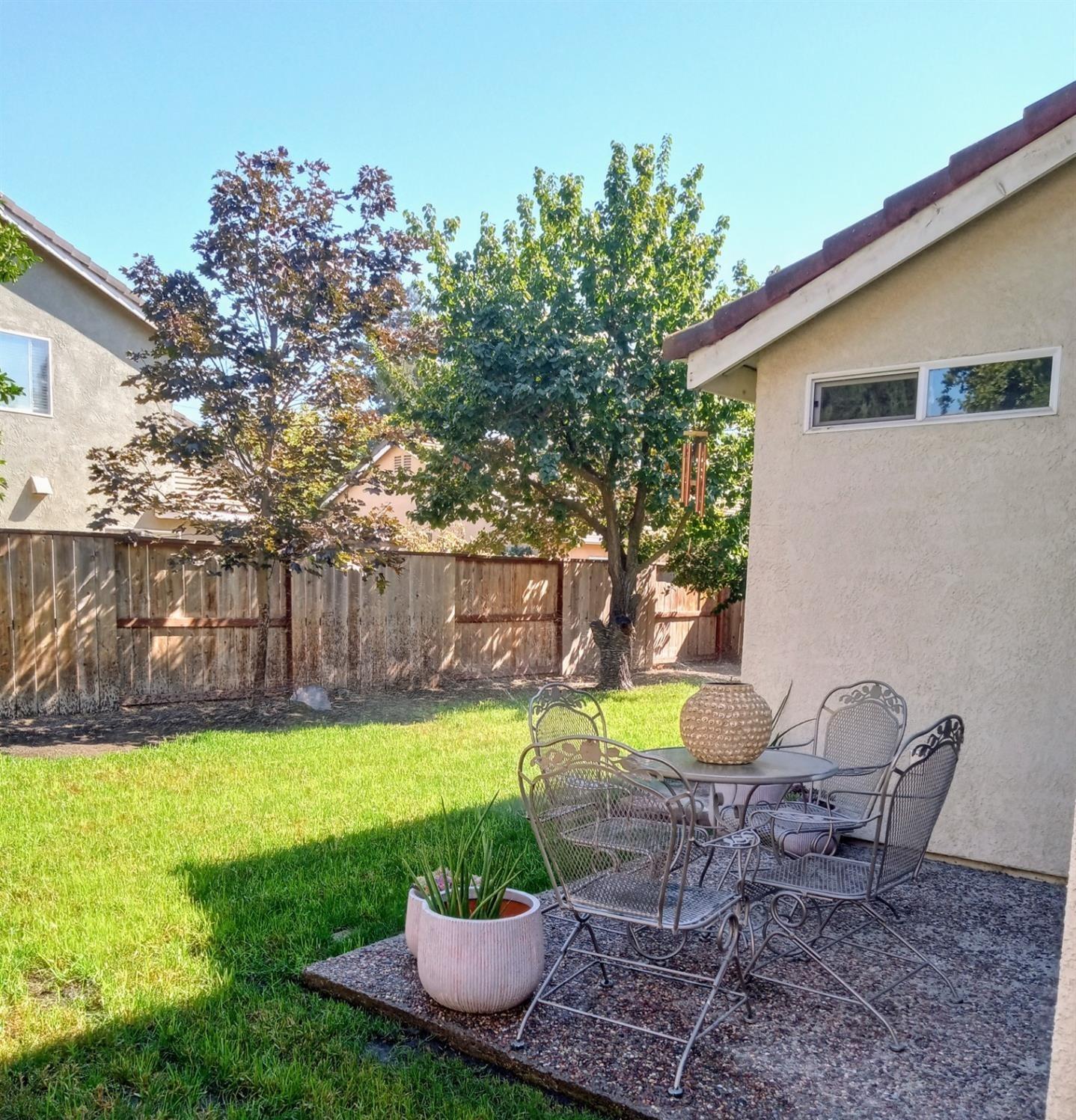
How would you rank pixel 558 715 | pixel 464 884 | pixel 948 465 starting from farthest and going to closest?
1. pixel 948 465
2. pixel 558 715
3. pixel 464 884

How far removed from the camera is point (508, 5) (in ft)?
25.5

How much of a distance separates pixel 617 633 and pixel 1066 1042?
983cm

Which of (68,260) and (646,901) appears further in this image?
(68,260)

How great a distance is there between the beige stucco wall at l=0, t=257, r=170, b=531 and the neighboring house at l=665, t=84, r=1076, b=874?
33.7ft

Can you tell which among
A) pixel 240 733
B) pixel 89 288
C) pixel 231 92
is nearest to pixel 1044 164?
pixel 240 733

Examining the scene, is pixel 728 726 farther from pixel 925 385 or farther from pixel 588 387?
pixel 588 387

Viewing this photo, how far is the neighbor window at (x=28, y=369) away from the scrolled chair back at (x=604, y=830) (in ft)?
37.8

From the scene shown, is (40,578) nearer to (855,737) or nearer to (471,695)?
(471,695)

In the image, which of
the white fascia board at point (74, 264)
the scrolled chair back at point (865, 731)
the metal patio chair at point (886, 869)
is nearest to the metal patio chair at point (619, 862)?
the metal patio chair at point (886, 869)

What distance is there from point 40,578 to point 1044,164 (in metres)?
8.99

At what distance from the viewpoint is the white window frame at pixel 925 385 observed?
464cm

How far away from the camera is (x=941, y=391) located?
16.4 ft

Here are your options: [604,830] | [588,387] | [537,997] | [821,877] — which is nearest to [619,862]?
[604,830]

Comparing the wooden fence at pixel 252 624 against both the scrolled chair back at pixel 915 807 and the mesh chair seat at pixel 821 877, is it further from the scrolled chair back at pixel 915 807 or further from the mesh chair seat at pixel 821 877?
the scrolled chair back at pixel 915 807
